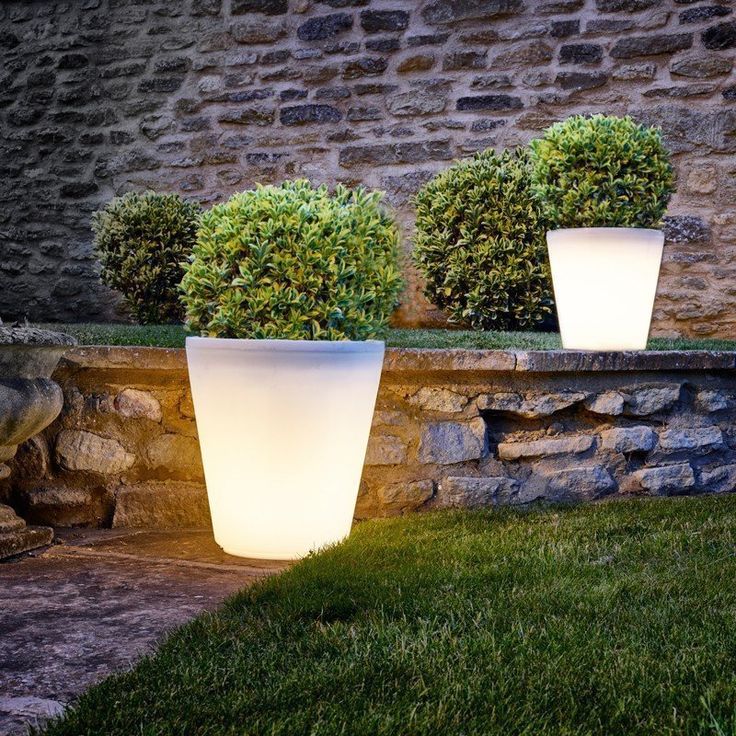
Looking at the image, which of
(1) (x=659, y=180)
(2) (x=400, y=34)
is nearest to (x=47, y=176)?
(2) (x=400, y=34)

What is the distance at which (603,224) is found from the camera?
4141mm

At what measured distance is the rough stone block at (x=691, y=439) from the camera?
3781mm

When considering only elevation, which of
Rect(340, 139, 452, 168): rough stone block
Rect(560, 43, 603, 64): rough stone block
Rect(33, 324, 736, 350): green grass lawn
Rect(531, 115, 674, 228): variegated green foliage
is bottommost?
Rect(33, 324, 736, 350): green grass lawn

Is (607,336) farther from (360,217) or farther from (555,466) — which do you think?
(360,217)

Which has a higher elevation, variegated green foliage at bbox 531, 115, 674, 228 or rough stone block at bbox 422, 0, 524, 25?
rough stone block at bbox 422, 0, 524, 25

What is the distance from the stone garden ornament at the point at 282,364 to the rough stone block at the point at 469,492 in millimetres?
637

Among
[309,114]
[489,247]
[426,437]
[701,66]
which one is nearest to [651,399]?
[426,437]

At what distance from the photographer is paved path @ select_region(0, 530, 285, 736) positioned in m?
1.88

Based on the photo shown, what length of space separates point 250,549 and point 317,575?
1.37 feet

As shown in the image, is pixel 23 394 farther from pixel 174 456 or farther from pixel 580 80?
pixel 580 80

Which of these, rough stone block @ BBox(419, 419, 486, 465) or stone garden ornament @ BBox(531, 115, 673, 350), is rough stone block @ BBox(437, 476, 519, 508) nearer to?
rough stone block @ BBox(419, 419, 486, 465)

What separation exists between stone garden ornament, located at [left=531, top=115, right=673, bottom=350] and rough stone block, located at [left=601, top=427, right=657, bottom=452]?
42cm

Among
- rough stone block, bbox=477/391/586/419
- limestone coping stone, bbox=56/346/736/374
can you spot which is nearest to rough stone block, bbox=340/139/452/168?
limestone coping stone, bbox=56/346/736/374

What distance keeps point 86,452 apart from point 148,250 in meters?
2.81
